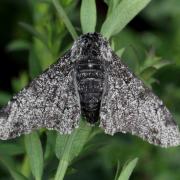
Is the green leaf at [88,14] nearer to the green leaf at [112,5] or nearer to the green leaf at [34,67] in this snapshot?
the green leaf at [112,5]

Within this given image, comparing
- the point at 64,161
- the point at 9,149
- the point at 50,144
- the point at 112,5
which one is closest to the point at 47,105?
the point at 50,144

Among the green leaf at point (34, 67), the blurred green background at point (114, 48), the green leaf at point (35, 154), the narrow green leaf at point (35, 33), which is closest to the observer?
the green leaf at point (35, 154)

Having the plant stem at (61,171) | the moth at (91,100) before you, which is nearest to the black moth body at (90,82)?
the moth at (91,100)

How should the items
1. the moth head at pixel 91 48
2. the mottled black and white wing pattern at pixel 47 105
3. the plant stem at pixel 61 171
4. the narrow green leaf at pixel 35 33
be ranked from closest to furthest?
the plant stem at pixel 61 171
the mottled black and white wing pattern at pixel 47 105
the moth head at pixel 91 48
the narrow green leaf at pixel 35 33

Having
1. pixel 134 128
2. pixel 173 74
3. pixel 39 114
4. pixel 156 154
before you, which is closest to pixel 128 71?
pixel 134 128

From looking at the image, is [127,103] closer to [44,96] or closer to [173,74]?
[44,96]

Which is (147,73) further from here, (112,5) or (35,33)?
(35,33)

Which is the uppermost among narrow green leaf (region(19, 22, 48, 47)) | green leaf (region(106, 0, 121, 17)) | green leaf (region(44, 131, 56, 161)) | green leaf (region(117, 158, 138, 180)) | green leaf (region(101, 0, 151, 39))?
narrow green leaf (region(19, 22, 48, 47))

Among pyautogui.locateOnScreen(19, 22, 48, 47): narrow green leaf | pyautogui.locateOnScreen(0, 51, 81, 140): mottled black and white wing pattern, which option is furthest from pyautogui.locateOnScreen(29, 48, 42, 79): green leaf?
pyautogui.locateOnScreen(0, 51, 81, 140): mottled black and white wing pattern

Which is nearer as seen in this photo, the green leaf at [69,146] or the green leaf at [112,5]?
the green leaf at [69,146]

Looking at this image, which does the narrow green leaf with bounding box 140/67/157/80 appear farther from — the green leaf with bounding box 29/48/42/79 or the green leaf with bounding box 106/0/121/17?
the green leaf with bounding box 29/48/42/79
